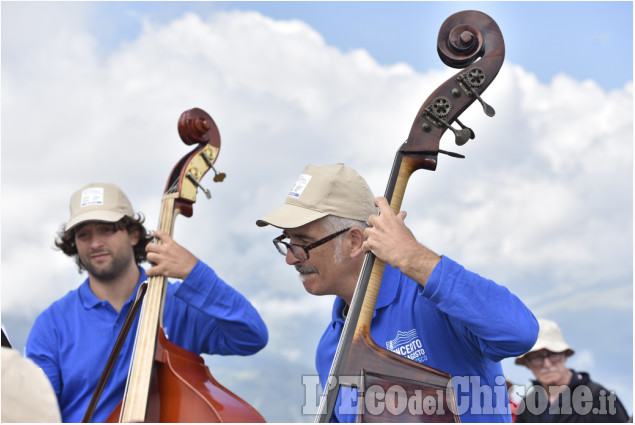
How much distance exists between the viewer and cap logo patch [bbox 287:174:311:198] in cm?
320

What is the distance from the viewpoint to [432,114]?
9.18 ft

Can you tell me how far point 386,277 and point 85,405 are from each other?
1707 mm

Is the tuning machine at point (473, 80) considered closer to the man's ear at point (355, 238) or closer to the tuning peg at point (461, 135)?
the tuning peg at point (461, 135)

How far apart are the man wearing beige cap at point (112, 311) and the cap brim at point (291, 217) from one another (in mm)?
712

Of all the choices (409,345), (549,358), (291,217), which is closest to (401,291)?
(409,345)

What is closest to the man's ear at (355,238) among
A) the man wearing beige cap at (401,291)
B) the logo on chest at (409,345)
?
the man wearing beige cap at (401,291)

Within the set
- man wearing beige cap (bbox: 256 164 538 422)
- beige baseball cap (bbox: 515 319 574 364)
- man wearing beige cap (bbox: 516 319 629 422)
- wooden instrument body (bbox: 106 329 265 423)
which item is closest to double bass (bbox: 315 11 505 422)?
man wearing beige cap (bbox: 256 164 538 422)

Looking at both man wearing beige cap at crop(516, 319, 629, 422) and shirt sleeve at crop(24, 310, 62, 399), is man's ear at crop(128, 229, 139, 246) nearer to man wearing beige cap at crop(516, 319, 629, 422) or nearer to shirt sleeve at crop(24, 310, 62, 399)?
shirt sleeve at crop(24, 310, 62, 399)

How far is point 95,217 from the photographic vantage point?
428cm

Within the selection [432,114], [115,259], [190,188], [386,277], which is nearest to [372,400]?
[386,277]

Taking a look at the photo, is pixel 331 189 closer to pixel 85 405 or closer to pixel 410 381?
pixel 410 381

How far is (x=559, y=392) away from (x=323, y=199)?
10.8 feet

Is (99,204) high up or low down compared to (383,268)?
up

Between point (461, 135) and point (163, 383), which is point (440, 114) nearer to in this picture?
point (461, 135)
